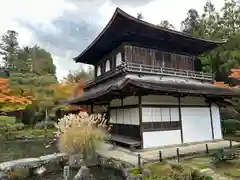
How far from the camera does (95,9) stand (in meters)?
14.8

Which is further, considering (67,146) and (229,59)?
(229,59)

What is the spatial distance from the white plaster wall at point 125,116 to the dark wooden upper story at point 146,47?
2.03 meters

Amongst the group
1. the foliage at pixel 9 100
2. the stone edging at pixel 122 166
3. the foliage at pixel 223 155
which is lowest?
the stone edging at pixel 122 166

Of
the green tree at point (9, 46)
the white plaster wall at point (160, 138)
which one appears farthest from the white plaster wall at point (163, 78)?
the green tree at point (9, 46)

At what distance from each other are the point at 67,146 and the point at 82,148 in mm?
540

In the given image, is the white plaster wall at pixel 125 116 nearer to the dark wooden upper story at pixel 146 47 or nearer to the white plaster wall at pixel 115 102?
the white plaster wall at pixel 115 102

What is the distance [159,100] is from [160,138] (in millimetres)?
1697

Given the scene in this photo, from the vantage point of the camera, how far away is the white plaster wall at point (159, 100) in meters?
8.58

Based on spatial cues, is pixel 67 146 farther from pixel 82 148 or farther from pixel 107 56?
pixel 107 56

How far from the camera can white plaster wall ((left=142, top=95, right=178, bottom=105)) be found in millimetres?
8578

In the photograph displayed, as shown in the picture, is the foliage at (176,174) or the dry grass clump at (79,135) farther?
the dry grass clump at (79,135)

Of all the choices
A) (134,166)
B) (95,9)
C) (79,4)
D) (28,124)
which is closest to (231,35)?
(95,9)

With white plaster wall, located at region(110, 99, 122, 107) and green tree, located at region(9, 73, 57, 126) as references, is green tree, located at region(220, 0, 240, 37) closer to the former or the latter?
white plaster wall, located at region(110, 99, 122, 107)

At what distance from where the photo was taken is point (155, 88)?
23.7 ft
